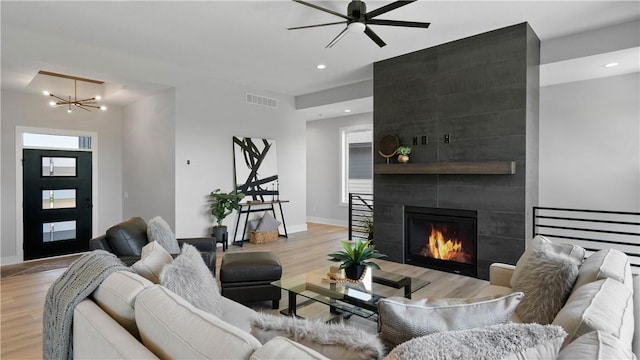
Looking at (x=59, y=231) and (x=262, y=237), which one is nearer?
(x=59, y=231)

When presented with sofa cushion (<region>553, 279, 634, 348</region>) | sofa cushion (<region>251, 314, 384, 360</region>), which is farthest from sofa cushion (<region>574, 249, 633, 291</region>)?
sofa cushion (<region>251, 314, 384, 360</region>)

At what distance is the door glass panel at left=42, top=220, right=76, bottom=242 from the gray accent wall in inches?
219

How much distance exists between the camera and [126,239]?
2887mm

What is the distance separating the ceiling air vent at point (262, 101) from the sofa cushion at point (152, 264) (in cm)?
476

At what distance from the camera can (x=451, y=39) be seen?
422 cm

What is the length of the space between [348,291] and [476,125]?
277 centimetres

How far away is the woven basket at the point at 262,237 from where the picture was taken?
241 inches

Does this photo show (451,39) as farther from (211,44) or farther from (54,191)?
(54,191)

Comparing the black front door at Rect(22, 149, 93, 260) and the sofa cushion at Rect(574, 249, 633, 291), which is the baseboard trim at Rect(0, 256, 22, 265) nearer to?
the black front door at Rect(22, 149, 93, 260)

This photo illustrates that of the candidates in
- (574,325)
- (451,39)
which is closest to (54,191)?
(451,39)

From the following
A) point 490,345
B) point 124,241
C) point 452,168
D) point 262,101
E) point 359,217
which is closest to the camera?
point 490,345

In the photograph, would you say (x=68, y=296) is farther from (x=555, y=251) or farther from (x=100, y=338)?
(x=555, y=251)

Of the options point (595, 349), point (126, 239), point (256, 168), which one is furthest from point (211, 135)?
point (595, 349)

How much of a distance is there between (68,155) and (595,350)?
7.32 metres
